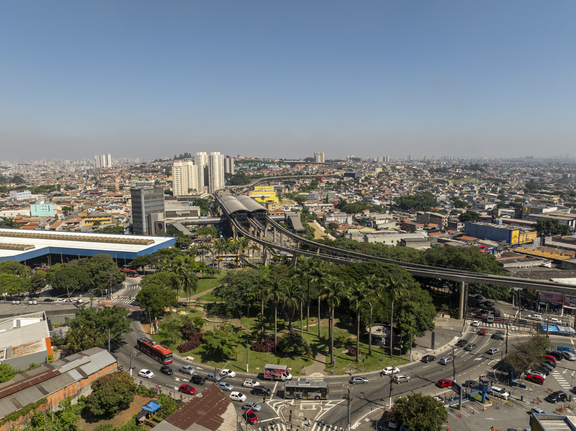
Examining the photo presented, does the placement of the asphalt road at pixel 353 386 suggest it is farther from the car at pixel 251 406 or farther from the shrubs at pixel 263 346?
the shrubs at pixel 263 346

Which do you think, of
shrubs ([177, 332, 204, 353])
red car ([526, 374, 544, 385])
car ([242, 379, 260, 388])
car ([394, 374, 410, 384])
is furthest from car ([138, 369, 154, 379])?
red car ([526, 374, 544, 385])

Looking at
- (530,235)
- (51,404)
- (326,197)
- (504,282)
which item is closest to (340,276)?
(504,282)

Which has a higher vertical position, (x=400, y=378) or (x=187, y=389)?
(x=187, y=389)

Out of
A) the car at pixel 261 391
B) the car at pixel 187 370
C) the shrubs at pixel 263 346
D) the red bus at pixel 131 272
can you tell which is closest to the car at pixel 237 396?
the car at pixel 261 391

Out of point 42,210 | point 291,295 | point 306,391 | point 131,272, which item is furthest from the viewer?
point 42,210

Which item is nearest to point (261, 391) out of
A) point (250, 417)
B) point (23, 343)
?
point (250, 417)

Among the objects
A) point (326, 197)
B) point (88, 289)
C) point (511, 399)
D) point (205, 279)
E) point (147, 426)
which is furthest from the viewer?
point (326, 197)

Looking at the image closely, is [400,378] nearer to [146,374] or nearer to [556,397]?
[556,397]

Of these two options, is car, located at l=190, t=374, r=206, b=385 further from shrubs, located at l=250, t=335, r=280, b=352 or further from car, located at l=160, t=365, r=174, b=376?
shrubs, located at l=250, t=335, r=280, b=352

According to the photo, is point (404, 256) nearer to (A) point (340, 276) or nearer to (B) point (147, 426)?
(A) point (340, 276)
